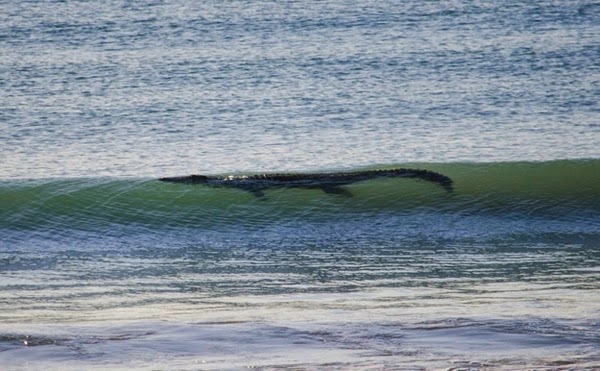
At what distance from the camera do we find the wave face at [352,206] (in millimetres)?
10797

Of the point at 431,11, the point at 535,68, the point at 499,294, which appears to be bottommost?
the point at 499,294

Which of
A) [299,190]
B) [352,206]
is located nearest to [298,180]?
[299,190]

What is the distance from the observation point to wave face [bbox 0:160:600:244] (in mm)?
10797

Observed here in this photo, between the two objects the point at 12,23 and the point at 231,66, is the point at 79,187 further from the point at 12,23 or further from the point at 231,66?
the point at 12,23

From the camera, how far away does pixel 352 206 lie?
11453 millimetres

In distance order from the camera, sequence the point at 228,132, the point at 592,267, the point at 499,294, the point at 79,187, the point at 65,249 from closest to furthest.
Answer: the point at 499,294 < the point at 592,267 < the point at 65,249 < the point at 79,187 < the point at 228,132

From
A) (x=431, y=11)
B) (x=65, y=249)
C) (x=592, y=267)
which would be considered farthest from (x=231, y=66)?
(x=592, y=267)

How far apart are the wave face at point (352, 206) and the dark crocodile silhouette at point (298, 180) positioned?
7cm

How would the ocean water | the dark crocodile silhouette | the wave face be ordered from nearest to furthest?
the ocean water, the wave face, the dark crocodile silhouette

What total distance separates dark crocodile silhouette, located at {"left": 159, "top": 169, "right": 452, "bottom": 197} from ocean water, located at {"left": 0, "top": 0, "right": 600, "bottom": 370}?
0.31ft

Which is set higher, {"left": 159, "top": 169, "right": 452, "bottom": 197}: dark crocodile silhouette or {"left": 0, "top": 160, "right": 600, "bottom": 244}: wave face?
{"left": 159, "top": 169, "right": 452, "bottom": 197}: dark crocodile silhouette

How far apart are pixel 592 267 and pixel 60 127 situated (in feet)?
24.7

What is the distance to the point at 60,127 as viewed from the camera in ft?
45.7

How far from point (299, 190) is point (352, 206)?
0.62m
